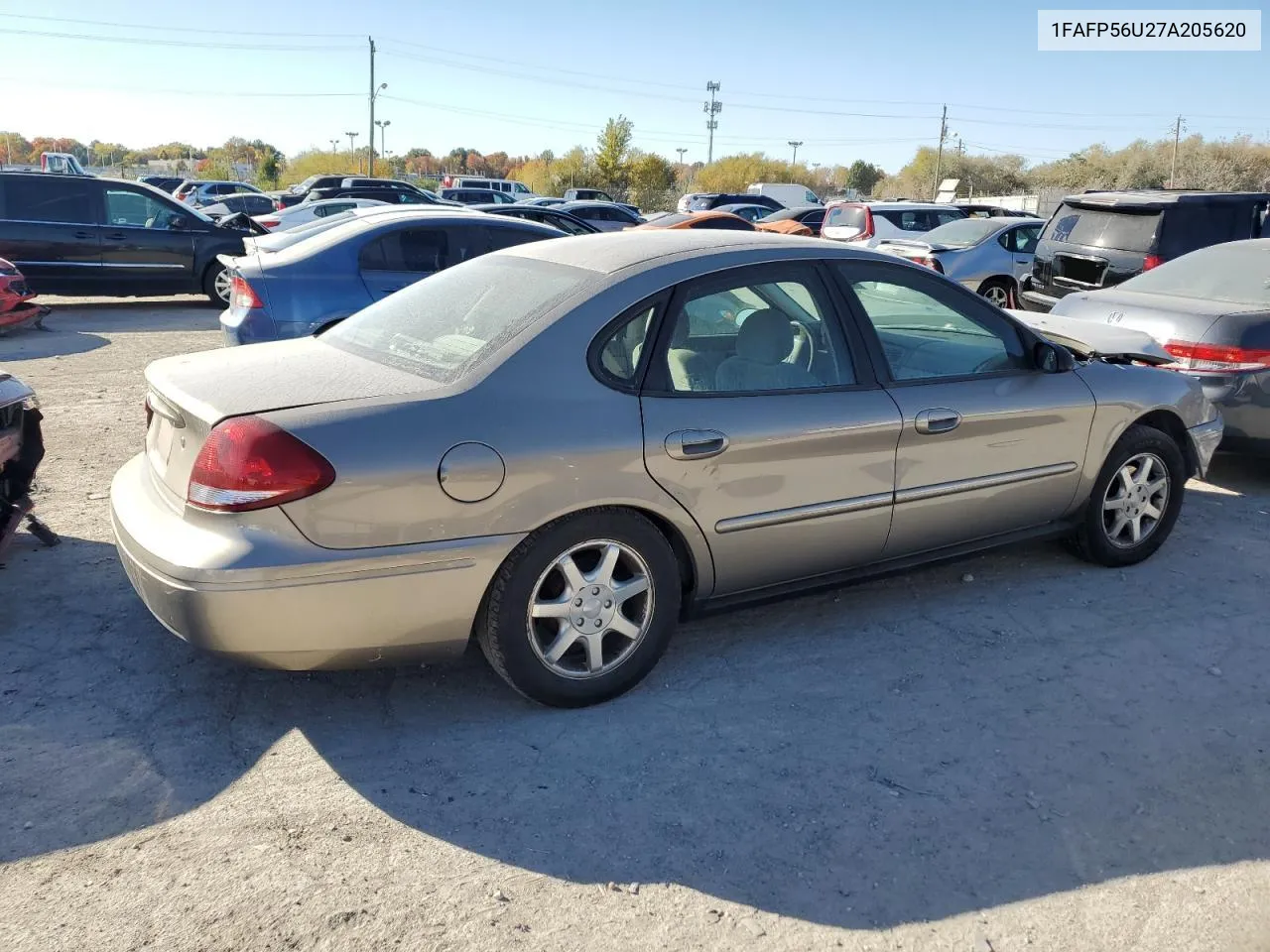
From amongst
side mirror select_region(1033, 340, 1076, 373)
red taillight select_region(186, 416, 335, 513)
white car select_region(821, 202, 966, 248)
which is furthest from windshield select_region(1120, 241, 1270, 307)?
white car select_region(821, 202, 966, 248)

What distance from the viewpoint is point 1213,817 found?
3.00 meters

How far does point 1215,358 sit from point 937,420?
2986 millimetres

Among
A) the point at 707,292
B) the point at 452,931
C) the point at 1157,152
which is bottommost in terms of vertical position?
the point at 452,931

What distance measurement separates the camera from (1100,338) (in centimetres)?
571

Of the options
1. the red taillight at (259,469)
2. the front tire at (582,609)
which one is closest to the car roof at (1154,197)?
the front tire at (582,609)

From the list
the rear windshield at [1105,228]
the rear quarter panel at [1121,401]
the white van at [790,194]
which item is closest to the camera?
the rear quarter panel at [1121,401]

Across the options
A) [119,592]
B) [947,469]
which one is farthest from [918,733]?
[119,592]

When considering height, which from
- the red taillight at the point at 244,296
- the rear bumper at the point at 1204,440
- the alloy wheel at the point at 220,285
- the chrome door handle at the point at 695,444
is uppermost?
the red taillight at the point at 244,296

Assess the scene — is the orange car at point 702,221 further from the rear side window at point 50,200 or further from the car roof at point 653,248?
the car roof at point 653,248

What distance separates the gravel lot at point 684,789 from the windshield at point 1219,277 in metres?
3.11

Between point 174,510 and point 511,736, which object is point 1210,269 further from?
point 174,510

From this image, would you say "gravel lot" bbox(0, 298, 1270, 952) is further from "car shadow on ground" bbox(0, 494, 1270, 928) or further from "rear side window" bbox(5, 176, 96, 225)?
"rear side window" bbox(5, 176, 96, 225)

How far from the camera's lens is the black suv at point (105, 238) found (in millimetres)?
12594

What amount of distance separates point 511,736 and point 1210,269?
6.07 metres
